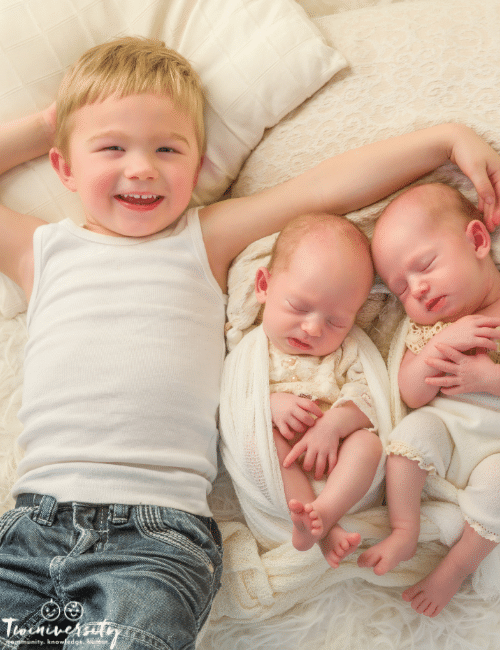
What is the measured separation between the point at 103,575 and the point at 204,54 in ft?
3.54

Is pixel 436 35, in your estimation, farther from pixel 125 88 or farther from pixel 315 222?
pixel 125 88

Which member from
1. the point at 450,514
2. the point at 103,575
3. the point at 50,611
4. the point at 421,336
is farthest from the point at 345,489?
the point at 50,611

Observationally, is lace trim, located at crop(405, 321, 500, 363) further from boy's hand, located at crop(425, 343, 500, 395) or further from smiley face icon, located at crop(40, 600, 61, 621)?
smiley face icon, located at crop(40, 600, 61, 621)

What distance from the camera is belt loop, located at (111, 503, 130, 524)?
3.31 feet

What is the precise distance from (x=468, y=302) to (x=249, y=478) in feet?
1.76

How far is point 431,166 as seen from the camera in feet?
3.73

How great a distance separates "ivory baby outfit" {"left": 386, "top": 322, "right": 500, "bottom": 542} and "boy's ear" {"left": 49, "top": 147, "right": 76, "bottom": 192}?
83 centimetres

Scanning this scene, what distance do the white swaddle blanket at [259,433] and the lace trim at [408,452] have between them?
0.12 feet

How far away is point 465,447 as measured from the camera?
41.5 inches

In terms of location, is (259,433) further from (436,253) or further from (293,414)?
(436,253)

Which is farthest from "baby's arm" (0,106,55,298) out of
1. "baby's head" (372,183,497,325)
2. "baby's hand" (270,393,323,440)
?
"baby's head" (372,183,497,325)

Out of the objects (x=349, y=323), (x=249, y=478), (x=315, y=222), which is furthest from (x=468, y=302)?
(x=249, y=478)

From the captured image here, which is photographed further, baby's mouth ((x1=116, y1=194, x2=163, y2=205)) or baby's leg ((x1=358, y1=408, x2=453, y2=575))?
baby's mouth ((x1=116, y1=194, x2=163, y2=205))

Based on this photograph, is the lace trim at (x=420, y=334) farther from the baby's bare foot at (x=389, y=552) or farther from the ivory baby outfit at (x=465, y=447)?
the baby's bare foot at (x=389, y=552)
